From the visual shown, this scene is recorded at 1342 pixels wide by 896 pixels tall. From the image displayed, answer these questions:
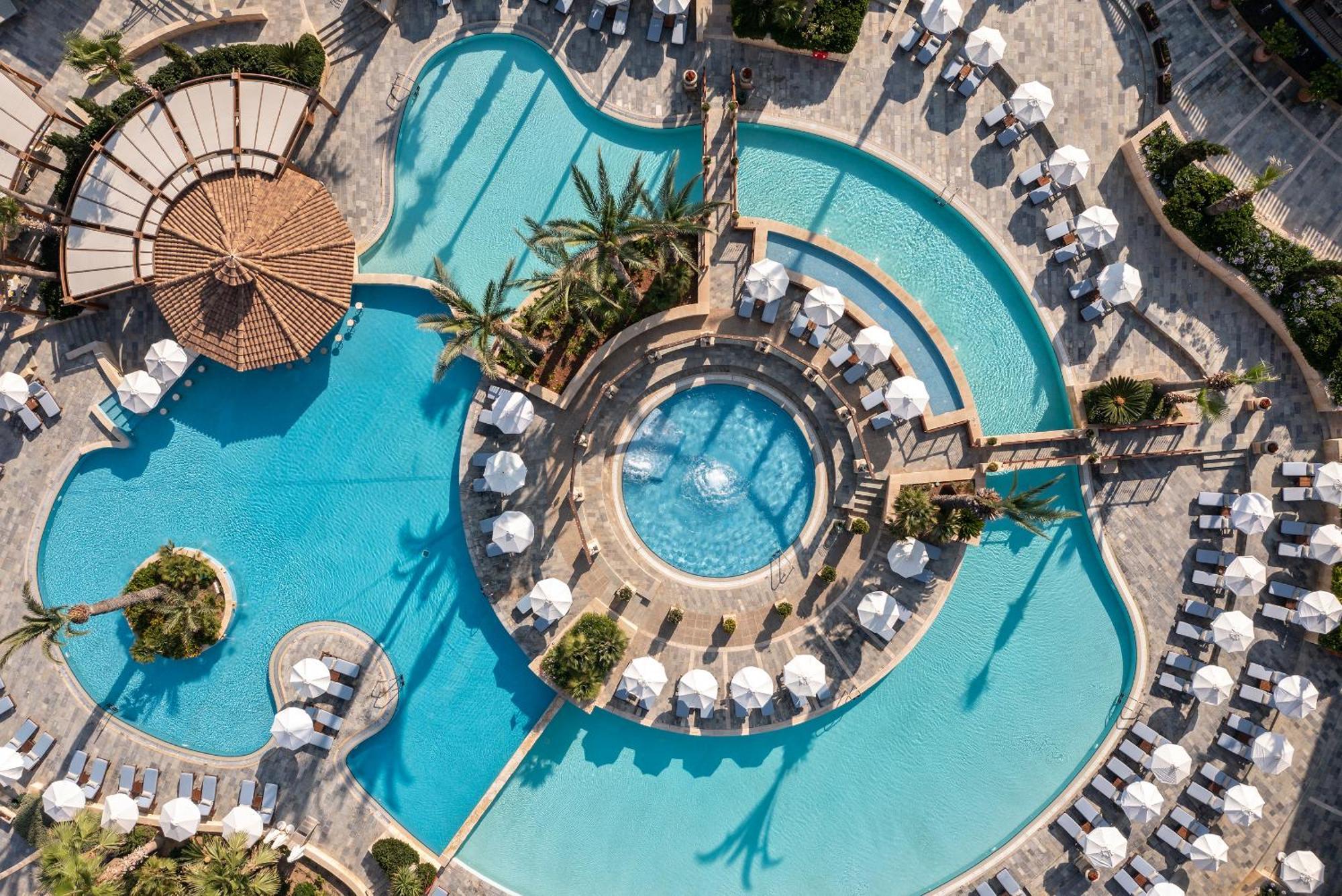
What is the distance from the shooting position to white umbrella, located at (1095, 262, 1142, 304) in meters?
27.9

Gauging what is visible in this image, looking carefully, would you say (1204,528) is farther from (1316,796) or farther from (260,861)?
(260,861)

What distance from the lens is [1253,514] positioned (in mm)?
27844

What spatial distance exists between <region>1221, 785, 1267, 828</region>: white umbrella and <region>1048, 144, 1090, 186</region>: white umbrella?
24.8 meters

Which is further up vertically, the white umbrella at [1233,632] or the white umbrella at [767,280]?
the white umbrella at [767,280]

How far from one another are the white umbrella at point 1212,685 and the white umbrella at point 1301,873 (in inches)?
261

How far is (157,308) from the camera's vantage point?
28.9 m

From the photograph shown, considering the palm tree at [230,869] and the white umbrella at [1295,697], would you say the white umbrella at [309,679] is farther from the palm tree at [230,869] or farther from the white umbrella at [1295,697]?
the white umbrella at [1295,697]

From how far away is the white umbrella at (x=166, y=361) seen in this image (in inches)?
1101

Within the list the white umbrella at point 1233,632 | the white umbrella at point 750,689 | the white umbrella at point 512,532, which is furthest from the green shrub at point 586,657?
the white umbrella at point 1233,632

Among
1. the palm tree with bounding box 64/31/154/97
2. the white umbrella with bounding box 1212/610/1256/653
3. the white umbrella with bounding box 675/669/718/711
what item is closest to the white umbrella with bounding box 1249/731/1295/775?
the white umbrella with bounding box 1212/610/1256/653

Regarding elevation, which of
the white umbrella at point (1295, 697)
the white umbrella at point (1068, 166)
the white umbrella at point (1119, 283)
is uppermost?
the white umbrella at point (1068, 166)

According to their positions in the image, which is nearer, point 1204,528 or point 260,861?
point 260,861

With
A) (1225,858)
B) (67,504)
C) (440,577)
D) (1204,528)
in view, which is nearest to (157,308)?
(67,504)

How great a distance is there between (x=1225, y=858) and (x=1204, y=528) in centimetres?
1318
